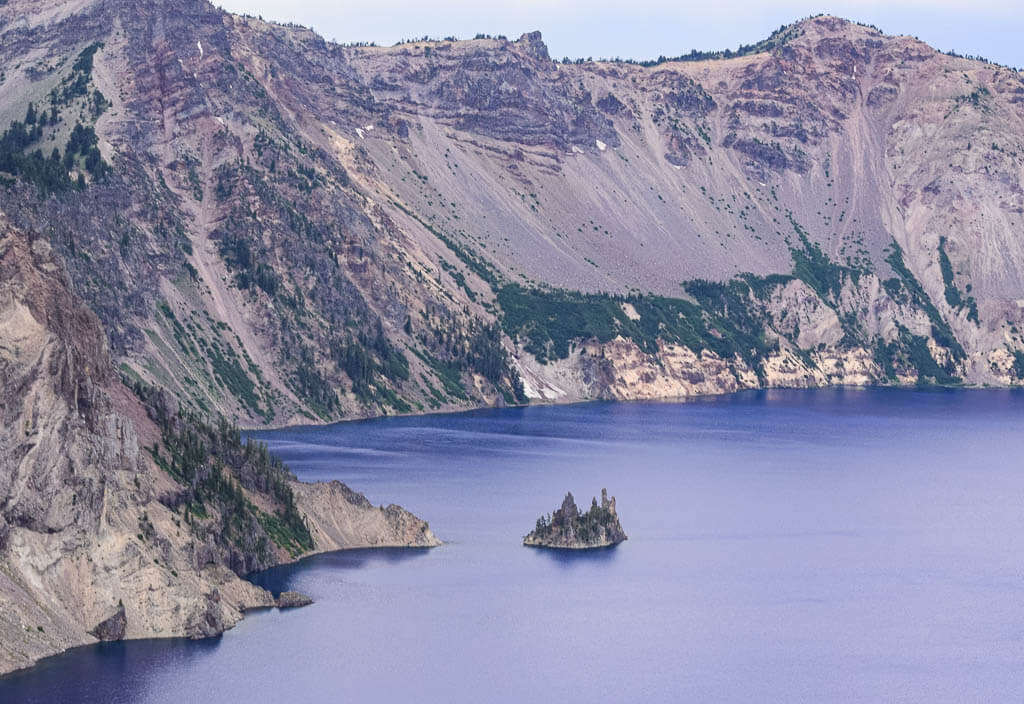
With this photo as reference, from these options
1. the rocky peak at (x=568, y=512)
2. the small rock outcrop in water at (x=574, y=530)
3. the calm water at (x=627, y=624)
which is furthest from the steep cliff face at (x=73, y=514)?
the rocky peak at (x=568, y=512)

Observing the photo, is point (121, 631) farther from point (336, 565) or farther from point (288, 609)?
point (336, 565)

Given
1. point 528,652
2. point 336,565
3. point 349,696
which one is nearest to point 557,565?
point 336,565

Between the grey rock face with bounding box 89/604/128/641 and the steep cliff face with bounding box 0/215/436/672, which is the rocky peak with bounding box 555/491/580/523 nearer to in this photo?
the steep cliff face with bounding box 0/215/436/672

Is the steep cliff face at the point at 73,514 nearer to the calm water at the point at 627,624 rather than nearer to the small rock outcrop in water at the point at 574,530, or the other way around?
the calm water at the point at 627,624

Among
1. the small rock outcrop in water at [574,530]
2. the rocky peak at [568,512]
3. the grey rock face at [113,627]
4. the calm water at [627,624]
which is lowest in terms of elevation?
the calm water at [627,624]

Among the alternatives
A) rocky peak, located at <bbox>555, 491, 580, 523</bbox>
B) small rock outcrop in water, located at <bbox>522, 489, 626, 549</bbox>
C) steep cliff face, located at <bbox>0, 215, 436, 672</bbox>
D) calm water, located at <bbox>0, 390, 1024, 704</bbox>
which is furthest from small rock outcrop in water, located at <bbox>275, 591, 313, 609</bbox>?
rocky peak, located at <bbox>555, 491, 580, 523</bbox>

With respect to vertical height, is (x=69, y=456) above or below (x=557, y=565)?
above
